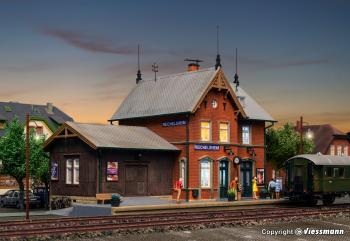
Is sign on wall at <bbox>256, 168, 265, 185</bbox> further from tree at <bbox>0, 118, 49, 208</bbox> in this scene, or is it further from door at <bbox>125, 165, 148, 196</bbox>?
tree at <bbox>0, 118, 49, 208</bbox>

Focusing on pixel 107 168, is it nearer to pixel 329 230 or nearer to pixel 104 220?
pixel 104 220

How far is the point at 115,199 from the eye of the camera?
32.9 m

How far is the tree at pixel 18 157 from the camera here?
4744 cm

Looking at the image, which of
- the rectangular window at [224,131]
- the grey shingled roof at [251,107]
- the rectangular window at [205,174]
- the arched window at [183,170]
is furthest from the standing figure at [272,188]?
the arched window at [183,170]

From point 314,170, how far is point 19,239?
835 inches

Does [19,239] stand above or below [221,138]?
below

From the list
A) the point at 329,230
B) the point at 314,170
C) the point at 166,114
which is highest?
the point at 166,114

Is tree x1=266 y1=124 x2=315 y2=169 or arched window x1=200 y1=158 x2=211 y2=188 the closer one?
arched window x1=200 y1=158 x2=211 y2=188

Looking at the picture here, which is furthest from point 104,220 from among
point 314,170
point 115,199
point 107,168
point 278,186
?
point 278,186

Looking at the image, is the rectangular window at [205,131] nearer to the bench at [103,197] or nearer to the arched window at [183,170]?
the arched window at [183,170]

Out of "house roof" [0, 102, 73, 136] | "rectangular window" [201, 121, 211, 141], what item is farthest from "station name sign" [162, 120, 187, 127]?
"house roof" [0, 102, 73, 136]

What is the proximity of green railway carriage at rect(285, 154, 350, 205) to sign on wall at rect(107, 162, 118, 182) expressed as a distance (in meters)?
10.8

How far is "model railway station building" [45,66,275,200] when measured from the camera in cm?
3803

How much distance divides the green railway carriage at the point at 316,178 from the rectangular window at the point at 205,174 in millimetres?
5724
